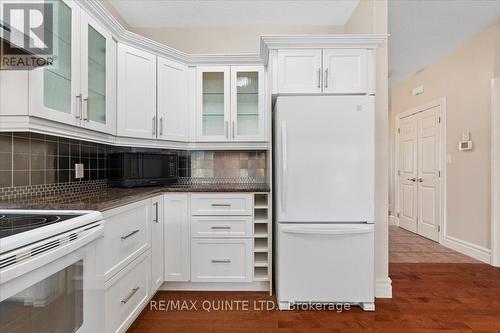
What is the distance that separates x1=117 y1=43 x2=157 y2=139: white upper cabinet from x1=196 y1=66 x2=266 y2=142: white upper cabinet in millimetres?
466

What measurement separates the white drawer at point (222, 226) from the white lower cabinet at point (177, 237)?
0.09m

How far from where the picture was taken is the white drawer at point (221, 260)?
233cm

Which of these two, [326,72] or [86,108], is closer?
[86,108]

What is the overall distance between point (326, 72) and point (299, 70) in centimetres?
22

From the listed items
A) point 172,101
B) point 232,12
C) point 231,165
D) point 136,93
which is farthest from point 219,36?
point 231,165

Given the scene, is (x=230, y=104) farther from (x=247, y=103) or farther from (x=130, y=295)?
(x=130, y=295)

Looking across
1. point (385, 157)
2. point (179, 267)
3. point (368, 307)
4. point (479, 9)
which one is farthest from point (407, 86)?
point (179, 267)

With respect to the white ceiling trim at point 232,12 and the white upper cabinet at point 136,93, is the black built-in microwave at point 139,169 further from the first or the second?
the white ceiling trim at point 232,12

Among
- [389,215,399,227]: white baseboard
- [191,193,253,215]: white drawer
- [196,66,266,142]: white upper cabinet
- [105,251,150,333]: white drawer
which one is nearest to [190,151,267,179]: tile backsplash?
[196,66,266,142]: white upper cabinet

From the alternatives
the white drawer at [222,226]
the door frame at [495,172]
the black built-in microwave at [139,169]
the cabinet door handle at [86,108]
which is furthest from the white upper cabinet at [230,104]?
the door frame at [495,172]

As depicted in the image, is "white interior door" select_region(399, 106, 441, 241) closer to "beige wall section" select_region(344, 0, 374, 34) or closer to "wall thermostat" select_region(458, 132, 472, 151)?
"wall thermostat" select_region(458, 132, 472, 151)

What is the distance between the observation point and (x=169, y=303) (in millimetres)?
2195

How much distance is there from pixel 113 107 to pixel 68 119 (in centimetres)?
58

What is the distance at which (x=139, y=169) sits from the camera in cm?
241
